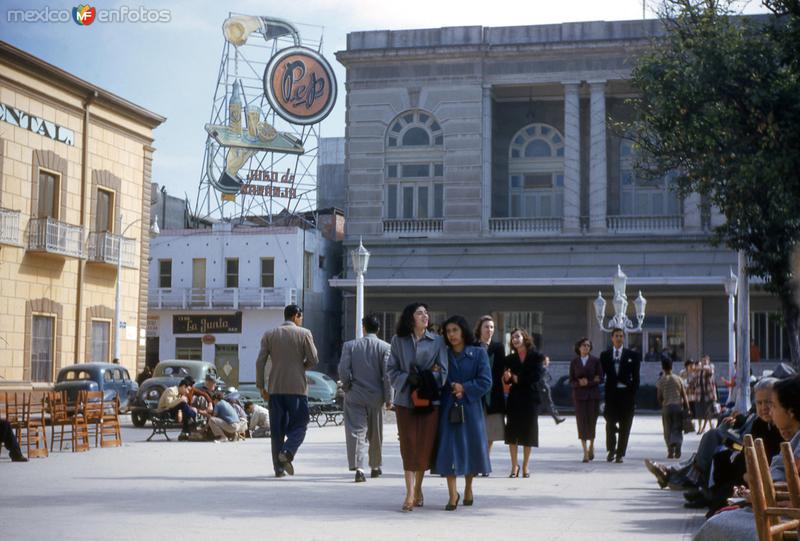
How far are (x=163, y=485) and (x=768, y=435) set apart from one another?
667 centimetres

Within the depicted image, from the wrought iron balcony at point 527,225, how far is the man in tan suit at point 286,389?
107ft

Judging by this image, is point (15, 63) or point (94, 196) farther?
point (94, 196)

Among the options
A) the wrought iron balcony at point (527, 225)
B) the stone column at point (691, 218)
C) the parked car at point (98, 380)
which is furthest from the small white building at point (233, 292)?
the parked car at point (98, 380)

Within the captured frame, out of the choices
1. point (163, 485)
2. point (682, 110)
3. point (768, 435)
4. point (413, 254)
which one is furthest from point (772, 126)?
point (413, 254)

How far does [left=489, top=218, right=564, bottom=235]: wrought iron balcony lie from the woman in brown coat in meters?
28.9

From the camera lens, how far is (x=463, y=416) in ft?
35.7

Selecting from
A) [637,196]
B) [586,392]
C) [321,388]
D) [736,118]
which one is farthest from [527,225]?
[736,118]

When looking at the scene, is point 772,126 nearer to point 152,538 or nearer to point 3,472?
point 152,538

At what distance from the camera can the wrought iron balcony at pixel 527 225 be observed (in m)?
46.4

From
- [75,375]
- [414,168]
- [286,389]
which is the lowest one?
[75,375]

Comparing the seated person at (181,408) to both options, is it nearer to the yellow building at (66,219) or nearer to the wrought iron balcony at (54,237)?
the yellow building at (66,219)

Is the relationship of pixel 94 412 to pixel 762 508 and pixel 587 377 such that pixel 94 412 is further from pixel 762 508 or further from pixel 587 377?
pixel 762 508

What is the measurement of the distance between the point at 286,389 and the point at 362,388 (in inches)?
38.1

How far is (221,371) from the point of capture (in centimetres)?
5266
